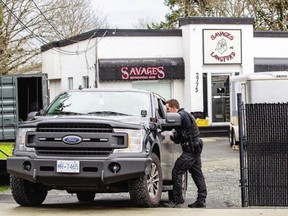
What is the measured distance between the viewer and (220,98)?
31.3 metres

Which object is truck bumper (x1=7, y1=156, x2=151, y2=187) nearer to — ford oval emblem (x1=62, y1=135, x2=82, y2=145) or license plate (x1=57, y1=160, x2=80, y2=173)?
license plate (x1=57, y1=160, x2=80, y2=173)

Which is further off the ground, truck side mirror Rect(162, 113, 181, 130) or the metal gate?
truck side mirror Rect(162, 113, 181, 130)

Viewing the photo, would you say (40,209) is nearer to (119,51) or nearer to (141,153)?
(141,153)

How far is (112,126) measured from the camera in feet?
33.9

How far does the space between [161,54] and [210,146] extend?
5.92m

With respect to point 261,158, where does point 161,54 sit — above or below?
above

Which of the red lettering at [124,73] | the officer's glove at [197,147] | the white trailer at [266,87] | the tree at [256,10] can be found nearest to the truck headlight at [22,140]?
the officer's glove at [197,147]

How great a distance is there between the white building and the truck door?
1099cm

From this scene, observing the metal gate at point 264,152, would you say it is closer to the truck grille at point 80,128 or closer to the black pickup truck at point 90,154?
the black pickup truck at point 90,154

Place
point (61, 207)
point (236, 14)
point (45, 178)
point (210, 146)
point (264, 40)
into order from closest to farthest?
point (45, 178) < point (61, 207) < point (210, 146) < point (264, 40) < point (236, 14)

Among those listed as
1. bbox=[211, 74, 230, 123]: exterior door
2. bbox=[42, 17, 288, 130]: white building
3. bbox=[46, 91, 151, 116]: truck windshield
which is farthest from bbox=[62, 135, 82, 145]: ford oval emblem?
bbox=[211, 74, 230, 123]: exterior door

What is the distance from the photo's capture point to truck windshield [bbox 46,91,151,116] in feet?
37.1

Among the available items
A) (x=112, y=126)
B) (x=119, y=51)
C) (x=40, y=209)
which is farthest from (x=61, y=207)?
(x=119, y=51)

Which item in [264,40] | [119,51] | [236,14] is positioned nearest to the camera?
[119,51]
